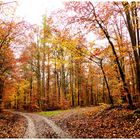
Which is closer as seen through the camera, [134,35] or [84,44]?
[134,35]

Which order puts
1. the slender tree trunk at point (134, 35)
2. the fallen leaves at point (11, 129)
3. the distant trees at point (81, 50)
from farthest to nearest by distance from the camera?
the distant trees at point (81, 50)
the fallen leaves at point (11, 129)
the slender tree trunk at point (134, 35)

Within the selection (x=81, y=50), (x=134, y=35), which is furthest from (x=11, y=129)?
(x=134, y=35)

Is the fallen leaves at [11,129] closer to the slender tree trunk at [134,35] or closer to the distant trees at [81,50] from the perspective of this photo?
the distant trees at [81,50]

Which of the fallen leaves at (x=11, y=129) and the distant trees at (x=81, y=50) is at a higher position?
the distant trees at (x=81, y=50)

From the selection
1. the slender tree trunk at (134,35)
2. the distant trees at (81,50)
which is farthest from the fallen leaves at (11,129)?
the slender tree trunk at (134,35)

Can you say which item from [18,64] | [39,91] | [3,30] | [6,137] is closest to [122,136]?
[6,137]

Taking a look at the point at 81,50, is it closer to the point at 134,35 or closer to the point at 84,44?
the point at 84,44

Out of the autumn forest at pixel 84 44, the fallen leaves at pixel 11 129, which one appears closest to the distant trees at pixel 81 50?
the autumn forest at pixel 84 44

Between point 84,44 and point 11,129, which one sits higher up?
point 84,44

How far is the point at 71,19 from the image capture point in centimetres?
1152

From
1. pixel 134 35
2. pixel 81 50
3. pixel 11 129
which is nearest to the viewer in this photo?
pixel 134 35

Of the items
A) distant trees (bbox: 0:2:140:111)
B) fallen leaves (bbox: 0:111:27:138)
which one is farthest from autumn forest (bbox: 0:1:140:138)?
fallen leaves (bbox: 0:111:27:138)

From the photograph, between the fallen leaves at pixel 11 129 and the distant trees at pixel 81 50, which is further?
the distant trees at pixel 81 50

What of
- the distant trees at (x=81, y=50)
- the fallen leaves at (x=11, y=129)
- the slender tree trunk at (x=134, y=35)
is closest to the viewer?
the slender tree trunk at (x=134, y=35)
